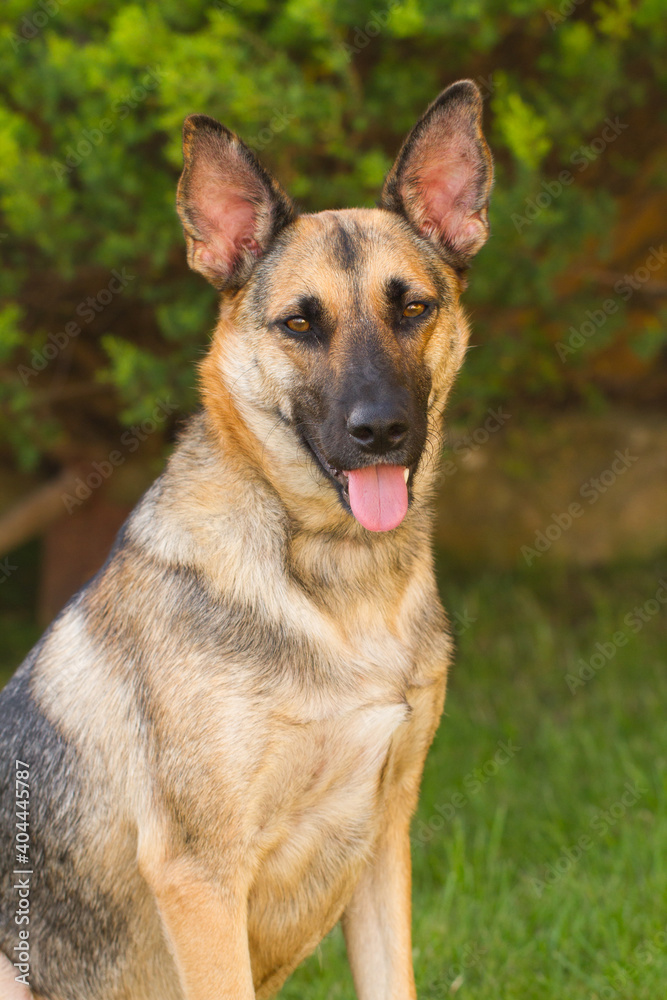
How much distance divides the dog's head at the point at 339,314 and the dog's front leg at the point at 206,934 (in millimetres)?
955

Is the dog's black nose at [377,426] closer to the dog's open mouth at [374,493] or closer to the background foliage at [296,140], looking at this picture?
the dog's open mouth at [374,493]

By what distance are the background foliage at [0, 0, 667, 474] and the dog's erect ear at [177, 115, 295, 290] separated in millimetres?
1163

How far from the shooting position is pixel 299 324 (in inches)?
107

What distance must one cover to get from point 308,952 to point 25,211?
3198 millimetres

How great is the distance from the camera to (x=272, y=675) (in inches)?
96.4

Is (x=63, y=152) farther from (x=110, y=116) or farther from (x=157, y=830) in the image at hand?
(x=157, y=830)

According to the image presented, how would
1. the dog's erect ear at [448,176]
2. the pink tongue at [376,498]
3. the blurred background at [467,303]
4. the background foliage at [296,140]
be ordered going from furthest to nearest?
1. the background foliage at [296,140]
2. the blurred background at [467,303]
3. the dog's erect ear at [448,176]
4. the pink tongue at [376,498]

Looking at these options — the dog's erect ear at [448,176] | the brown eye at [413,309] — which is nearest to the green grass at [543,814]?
the brown eye at [413,309]

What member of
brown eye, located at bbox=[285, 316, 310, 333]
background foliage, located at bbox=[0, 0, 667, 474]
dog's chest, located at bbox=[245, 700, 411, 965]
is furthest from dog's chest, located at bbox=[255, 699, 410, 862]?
background foliage, located at bbox=[0, 0, 667, 474]

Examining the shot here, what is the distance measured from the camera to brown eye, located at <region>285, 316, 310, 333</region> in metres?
2.71

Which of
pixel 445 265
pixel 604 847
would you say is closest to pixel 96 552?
pixel 604 847

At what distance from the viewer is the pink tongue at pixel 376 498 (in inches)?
101

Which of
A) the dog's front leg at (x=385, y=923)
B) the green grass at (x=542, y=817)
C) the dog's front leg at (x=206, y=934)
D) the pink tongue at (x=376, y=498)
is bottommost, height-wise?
the green grass at (x=542, y=817)

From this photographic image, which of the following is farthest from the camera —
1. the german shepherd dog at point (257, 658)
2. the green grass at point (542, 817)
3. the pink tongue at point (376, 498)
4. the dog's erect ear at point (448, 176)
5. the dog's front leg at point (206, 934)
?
the green grass at point (542, 817)
